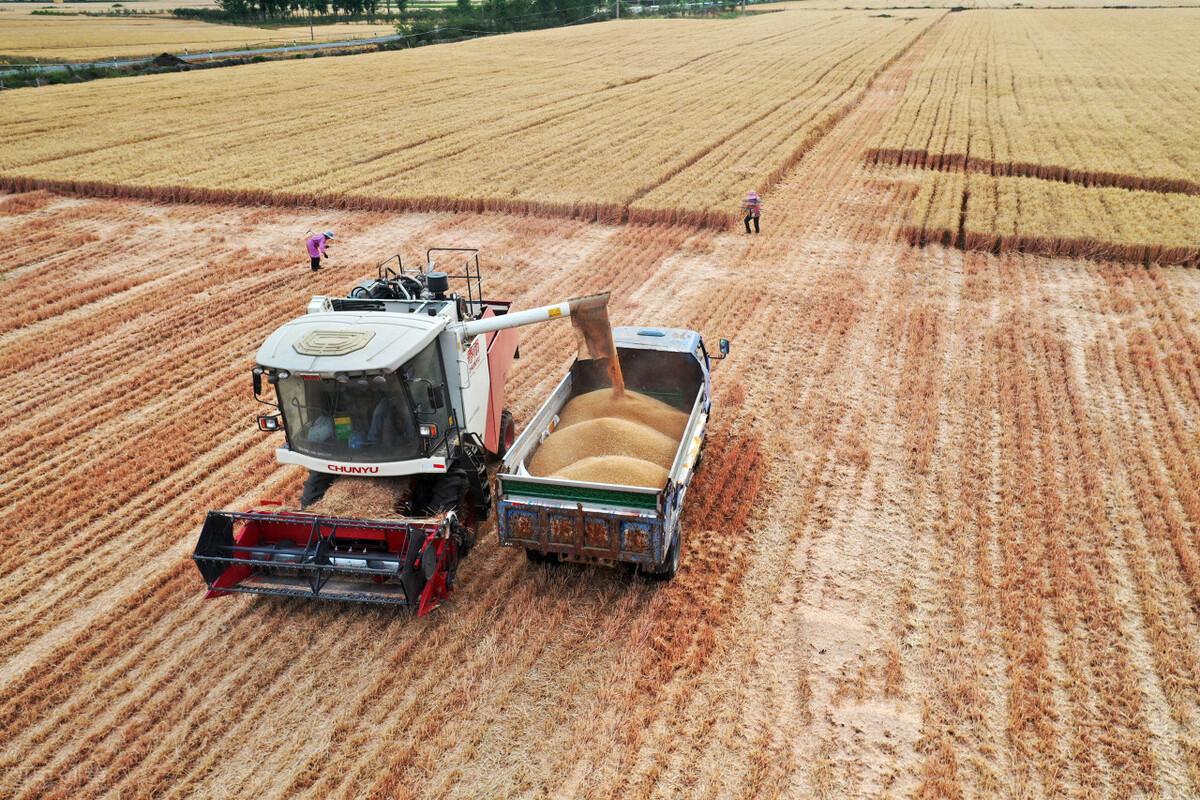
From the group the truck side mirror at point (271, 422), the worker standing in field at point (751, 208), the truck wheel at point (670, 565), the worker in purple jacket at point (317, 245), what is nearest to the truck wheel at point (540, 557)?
the truck wheel at point (670, 565)

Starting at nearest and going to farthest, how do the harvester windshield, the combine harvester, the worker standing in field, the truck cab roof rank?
the combine harvester, the harvester windshield, the truck cab roof, the worker standing in field

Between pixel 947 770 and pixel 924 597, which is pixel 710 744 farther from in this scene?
pixel 924 597

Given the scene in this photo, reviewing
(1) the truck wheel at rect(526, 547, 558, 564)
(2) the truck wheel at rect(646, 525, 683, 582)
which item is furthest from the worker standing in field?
(1) the truck wheel at rect(526, 547, 558, 564)

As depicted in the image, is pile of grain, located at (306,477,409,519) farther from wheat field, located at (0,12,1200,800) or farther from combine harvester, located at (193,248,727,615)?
wheat field, located at (0,12,1200,800)

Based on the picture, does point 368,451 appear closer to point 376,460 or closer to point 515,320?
point 376,460

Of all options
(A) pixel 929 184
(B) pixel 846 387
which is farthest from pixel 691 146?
(B) pixel 846 387

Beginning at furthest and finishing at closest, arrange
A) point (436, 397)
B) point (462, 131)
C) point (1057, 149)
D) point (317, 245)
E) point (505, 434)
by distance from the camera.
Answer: point (462, 131) < point (1057, 149) < point (317, 245) < point (505, 434) < point (436, 397)

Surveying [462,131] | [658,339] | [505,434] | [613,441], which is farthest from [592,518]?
[462,131]
